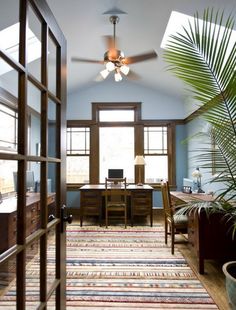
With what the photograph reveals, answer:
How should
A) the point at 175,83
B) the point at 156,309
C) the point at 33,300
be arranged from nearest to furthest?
the point at 33,300
the point at 156,309
the point at 175,83

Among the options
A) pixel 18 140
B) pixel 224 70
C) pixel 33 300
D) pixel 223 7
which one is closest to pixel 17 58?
pixel 18 140

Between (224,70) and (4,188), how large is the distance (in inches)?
55.1

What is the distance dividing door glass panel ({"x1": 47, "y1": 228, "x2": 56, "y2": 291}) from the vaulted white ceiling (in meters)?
2.63

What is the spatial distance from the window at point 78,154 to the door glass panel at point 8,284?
5.06 metres

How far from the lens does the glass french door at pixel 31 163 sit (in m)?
0.97

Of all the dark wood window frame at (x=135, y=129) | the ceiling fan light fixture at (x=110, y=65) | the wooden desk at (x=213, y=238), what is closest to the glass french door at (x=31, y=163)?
the wooden desk at (x=213, y=238)

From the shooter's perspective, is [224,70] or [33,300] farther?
[224,70]

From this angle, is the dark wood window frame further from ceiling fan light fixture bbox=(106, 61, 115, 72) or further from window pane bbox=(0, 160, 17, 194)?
window pane bbox=(0, 160, 17, 194)

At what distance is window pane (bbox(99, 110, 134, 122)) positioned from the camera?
6324mm

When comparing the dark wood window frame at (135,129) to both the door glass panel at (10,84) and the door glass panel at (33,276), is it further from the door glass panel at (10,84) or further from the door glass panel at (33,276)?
the door glass panel at (33,276)

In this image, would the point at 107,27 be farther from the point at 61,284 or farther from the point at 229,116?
the point at 61,284

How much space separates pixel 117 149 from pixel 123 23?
3243 millimetres

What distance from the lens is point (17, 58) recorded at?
966 millimetres

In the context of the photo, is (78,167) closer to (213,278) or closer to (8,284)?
(213,278)
